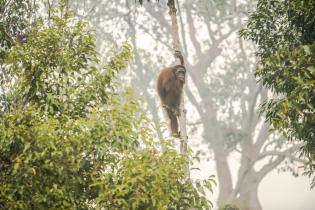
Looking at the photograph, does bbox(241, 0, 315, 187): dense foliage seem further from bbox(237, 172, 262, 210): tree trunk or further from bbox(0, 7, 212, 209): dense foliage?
bbox(237, 172, 262, 210): tree trunk

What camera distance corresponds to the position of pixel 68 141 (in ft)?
19.2

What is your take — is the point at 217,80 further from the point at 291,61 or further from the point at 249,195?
the point at 291,61

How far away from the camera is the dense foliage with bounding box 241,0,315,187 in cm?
720

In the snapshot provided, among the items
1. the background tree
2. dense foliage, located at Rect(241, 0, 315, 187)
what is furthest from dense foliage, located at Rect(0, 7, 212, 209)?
the background tree

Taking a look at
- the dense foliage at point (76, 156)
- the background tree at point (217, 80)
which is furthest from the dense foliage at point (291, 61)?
the background tree at point (217, 80)

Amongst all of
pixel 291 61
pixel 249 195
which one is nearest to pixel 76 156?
pixel 291 61

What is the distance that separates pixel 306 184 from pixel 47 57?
136 feet

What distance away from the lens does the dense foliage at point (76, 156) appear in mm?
5738

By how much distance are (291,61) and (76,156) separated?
342cm

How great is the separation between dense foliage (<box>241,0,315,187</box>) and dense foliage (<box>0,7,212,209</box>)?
6.44 feet

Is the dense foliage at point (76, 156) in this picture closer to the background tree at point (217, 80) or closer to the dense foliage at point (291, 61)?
the dense foliage at point (291, 61)

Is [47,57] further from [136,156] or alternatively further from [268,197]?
[268,197]

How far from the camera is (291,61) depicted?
7.36 metres

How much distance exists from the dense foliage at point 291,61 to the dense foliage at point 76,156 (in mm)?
1964
